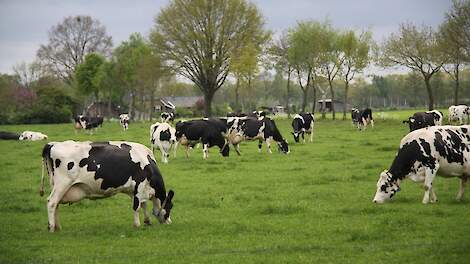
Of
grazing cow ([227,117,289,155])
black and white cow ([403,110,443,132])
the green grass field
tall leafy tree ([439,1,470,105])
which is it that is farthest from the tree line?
the green grass field

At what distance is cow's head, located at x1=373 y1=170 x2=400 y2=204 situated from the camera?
15.4 metres

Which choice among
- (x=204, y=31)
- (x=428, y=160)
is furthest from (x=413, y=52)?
(x=428, y=160)

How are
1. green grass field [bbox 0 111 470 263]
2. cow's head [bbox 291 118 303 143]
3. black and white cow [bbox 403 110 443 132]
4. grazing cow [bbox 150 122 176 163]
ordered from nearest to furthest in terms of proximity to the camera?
green grass field [bbox 0 111 470 263], grazing cow [bbox 150 122 176 163], black and white cow [bbox 403 110 443 132], cow's head [bbox 291 118 303 143]

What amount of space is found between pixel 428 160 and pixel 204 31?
50.4 m

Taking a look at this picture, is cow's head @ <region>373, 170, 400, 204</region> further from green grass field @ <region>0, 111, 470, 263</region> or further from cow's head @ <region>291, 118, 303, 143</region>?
cow's head @ <region>291, 118, 303, 143</region>

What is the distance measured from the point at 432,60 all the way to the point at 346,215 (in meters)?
50.9

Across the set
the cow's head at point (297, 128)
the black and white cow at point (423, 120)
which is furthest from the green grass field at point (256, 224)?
the black and white cow at point (423, 120)

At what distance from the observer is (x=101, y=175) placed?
12.8 m

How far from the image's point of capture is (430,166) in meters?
15.2

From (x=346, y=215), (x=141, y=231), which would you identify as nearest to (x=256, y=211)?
(x=346, y=215)

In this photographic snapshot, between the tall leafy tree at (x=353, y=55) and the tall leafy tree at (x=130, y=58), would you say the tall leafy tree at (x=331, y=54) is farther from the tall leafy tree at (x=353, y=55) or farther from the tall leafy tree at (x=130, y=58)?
the tall leafy tree at (x=130, y=58)

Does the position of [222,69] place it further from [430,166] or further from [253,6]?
[430,166]

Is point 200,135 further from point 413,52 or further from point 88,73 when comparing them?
point 88,73

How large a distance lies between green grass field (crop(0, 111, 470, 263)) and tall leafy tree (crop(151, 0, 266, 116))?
1648 inches
